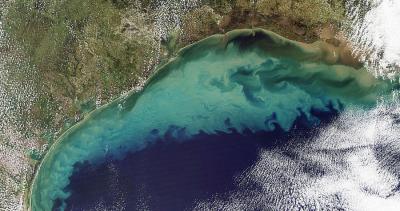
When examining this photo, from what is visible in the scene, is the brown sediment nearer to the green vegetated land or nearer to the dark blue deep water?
the green vegetated land

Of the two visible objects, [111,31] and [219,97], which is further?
[219,97]

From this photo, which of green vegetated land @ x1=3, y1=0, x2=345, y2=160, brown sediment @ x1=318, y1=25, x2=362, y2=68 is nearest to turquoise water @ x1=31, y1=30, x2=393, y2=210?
brown sediment @ x1=318, y1=25, x2=362, y2=68

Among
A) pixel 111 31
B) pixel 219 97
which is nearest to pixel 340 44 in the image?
pixel 219 97

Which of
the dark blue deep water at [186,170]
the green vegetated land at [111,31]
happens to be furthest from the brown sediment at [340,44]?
the dark blue deep water at [186,170]

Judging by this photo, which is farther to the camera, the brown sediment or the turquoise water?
the turquoise water

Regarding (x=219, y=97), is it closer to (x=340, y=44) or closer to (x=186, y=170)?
(x=186, y=170)

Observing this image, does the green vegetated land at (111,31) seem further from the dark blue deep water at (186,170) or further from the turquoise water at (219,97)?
the dark blue deep water at (186,170)
